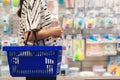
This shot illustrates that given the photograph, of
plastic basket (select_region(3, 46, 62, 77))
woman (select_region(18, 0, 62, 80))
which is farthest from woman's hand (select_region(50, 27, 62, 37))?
plastic basket (select_region(3, 46, 62, 77))

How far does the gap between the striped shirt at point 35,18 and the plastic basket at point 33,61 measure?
0.57 ft

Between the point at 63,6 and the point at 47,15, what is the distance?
93.6 inches

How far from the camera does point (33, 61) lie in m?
1.77

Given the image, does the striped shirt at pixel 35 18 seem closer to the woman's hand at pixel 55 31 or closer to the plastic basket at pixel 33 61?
the woman's hand at pixel 55 31

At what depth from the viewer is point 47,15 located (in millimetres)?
1963

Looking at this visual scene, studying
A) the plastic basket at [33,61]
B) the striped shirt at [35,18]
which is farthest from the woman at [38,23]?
the plastic basket at [33,61]

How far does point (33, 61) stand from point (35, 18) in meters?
0.29

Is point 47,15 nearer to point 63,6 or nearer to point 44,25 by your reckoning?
point 44,25

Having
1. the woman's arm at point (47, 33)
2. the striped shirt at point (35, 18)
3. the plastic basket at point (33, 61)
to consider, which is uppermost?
the striped shirt at point (35, 18)

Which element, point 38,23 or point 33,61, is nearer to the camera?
point 33,61

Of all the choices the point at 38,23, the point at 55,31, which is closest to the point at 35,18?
the point at 38,23

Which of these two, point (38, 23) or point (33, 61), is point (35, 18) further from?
point (33, 61)

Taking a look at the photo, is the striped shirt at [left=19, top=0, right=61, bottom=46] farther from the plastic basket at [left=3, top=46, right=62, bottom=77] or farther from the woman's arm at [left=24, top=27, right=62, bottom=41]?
the plastic basket at [left=3, top=46, right=62, bottom=77]

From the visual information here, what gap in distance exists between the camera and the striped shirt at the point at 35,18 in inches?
73.4
